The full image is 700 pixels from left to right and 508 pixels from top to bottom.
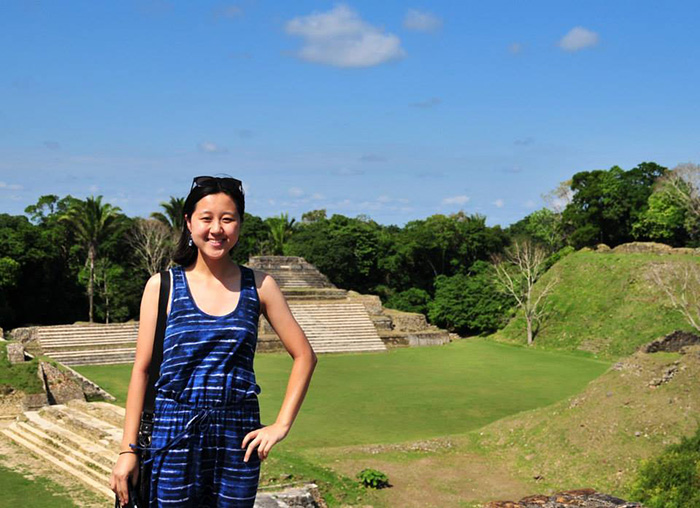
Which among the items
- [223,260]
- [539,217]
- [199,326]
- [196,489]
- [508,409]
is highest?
[539,217]

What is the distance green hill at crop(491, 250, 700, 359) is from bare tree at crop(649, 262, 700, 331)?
0.82ft

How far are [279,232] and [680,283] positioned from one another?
24.4 m

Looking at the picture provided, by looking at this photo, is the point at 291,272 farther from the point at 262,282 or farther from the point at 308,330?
the point at 262,282

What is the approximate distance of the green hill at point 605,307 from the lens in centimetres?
2473

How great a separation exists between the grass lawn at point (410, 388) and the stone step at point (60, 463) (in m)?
3.28

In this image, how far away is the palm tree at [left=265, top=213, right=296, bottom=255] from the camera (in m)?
43.8

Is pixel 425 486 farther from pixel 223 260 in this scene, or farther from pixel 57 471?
pixel 223 260

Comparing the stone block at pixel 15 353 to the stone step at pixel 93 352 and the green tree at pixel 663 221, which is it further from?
the green tree at pixel 663 221

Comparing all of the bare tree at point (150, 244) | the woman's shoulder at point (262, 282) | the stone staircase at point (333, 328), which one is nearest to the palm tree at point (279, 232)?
the bare tree at point (150, 244)

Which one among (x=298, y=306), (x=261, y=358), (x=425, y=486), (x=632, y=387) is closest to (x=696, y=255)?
(x=298, y=306)

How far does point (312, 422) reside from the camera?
1375 cm

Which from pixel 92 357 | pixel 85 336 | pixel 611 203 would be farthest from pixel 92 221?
pixel 611 203

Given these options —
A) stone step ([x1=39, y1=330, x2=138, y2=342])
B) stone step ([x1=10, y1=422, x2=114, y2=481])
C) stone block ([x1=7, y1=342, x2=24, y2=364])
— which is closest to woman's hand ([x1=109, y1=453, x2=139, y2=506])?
stone step ([x1=10, y1=422, x2=114, y2=481])

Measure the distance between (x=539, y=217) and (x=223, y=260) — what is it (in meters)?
45.4
